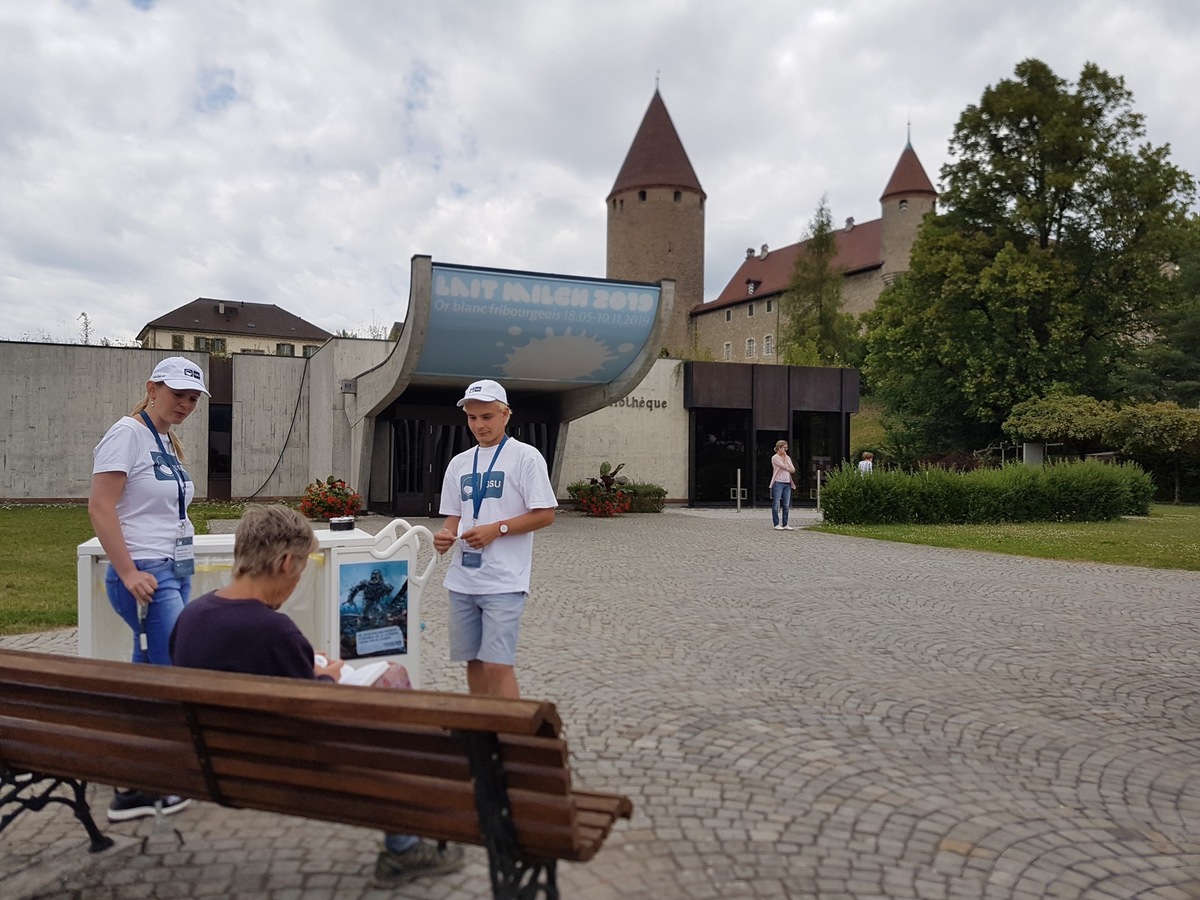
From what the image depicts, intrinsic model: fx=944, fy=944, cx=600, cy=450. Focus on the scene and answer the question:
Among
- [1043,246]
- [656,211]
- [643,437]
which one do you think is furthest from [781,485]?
[656,211]

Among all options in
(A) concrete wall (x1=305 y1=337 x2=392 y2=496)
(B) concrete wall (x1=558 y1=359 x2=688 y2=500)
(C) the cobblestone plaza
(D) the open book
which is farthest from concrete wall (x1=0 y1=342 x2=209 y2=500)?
(D) the open book

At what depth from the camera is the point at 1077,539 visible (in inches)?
690

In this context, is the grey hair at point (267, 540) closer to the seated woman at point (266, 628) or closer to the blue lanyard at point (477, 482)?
the seated woman at point (266, 628)

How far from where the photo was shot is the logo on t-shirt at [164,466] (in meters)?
4.06

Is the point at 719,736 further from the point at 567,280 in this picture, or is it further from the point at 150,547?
the point at 567,280

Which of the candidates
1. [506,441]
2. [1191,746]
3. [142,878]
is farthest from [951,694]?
[142,878]

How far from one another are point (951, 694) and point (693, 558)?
7752 millimetres

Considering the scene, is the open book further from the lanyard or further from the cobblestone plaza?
the lanyard

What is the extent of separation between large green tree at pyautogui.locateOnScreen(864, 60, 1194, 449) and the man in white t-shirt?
118 feet

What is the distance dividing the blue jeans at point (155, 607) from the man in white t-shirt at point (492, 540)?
45.1 inches

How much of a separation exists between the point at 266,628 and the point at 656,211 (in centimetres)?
7031

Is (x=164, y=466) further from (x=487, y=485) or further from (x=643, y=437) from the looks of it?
(x=643, y=437)

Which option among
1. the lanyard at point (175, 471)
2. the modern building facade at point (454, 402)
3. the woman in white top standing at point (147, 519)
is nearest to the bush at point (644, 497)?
the modern building facade at point (454, 402)

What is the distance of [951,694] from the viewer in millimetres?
5969
